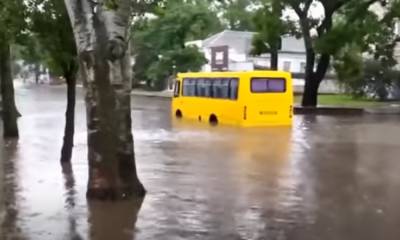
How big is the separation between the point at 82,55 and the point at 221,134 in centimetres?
1409

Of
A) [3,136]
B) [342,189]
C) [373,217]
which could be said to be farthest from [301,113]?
[373,217]

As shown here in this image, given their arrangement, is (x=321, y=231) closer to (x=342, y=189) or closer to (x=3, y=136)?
(x=342, y=189)

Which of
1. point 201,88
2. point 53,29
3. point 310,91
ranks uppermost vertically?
point 53,29

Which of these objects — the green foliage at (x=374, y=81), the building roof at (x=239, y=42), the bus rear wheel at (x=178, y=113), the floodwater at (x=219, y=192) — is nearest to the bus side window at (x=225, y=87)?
the bus rear wheel at (x=178, y=113)

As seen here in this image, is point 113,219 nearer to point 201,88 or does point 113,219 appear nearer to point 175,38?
point 201,88

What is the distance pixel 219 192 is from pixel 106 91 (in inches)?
104

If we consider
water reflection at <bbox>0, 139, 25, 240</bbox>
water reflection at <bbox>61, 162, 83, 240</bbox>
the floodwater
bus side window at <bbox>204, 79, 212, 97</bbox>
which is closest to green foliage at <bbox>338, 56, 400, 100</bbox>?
bus side window at <bbox>204, 79, 212, 97</bbox>

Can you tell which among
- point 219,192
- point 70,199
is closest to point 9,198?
point 70,199

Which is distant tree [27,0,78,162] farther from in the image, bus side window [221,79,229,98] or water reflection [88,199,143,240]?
bus side window [221,79,229,98]

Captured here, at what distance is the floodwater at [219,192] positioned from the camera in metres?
8.70

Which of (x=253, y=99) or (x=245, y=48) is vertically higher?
(x=245, y=48)

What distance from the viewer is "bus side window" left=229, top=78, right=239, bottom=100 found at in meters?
28.4

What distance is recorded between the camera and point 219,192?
453 inches

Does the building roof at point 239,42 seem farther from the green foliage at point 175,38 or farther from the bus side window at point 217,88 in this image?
the bus side window at point 217,88
